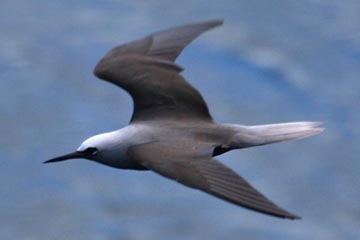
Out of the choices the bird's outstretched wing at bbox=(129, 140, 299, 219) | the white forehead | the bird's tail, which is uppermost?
the bird's outstretched wing at bbox=(129, 140, 299, 219)

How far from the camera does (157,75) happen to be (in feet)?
32.1

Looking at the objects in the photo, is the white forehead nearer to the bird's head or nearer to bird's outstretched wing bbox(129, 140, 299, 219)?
the bird's head

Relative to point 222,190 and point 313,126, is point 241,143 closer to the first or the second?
point 313,126

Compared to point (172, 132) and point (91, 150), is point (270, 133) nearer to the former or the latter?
point (172, 132)

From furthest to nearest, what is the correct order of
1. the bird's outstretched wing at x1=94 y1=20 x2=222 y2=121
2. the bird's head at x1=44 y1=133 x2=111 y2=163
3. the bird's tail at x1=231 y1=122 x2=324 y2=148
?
the bird's outstretched wing at x1=94 y1=20 x2=222 y2=121
the bird's tail at x1=231 y1=122 x2=324 y2=148
the bird's head at x1=44 y1=133 x2=111 y2=163

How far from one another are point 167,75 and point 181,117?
0.50 metres

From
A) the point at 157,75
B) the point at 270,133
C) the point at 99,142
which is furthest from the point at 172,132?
the point at 157,75

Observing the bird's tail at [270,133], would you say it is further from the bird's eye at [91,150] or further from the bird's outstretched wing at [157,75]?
the bird's eye at [91,150]

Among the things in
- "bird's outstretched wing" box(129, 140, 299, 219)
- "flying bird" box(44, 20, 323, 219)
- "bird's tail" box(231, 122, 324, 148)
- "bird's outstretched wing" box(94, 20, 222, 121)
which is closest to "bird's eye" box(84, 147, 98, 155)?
"flying bird" box(44, 20, 323, 219)

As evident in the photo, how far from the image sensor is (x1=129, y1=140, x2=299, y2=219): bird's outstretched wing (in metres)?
7.70

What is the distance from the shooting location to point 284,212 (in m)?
7.43

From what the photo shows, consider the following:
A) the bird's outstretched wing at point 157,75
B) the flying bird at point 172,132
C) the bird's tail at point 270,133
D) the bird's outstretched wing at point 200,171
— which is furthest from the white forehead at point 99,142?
the bird's tail at point 270,133

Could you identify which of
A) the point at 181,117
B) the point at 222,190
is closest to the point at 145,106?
the point at 181,117

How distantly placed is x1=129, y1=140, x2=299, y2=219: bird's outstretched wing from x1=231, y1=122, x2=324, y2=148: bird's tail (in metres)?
0.40
